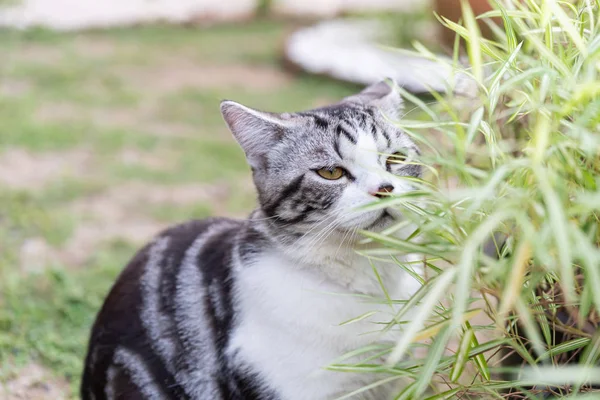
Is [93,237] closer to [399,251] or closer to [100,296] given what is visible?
[100,296]

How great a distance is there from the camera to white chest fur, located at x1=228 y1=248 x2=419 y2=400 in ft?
6.06

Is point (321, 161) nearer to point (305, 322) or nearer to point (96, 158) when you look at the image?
point (305, 322)

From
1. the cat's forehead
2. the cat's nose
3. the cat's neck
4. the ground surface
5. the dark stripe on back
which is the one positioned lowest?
the ground surface

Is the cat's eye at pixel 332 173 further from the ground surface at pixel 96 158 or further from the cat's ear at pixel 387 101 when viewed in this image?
the ground surface at pixel 96 158

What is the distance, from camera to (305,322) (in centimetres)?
187

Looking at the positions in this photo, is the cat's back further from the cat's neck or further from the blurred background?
the blurred background

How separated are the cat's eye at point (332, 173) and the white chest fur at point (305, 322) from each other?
0.25m

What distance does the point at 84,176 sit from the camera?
14.1 feet

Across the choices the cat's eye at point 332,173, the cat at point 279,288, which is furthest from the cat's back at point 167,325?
the cat's eye at point 332,173

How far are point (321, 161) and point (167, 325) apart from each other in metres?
0.69

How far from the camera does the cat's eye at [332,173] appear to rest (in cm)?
191

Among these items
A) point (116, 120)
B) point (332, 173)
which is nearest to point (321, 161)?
point (332, 173)

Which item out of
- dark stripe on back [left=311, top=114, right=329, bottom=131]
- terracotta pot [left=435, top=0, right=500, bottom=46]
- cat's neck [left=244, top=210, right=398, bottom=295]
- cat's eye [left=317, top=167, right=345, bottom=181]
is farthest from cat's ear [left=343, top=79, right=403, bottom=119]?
terracotta pot [left=435, top=0, right=500, bottom=46]

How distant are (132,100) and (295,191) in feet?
13.2
